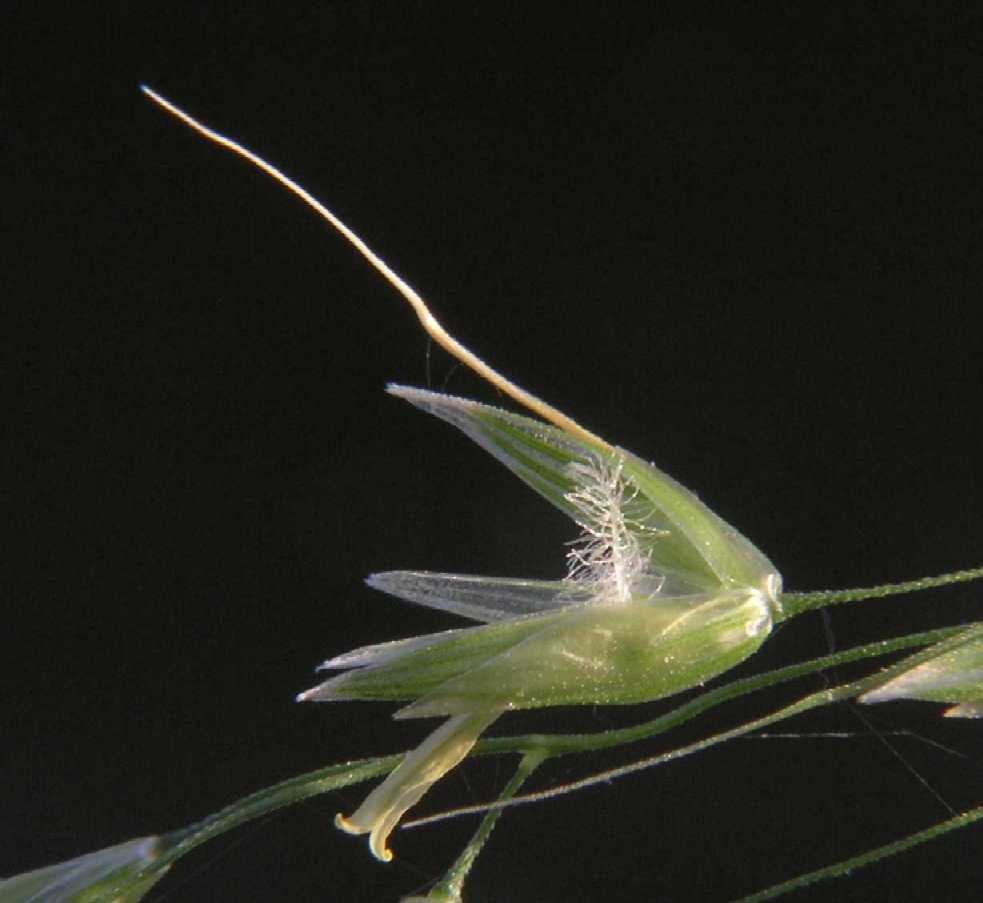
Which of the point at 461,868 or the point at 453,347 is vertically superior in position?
the point at 453,347

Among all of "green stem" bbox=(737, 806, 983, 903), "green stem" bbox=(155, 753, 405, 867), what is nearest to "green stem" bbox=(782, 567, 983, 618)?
"green stem" bbox=(737, 806, 983, 903)

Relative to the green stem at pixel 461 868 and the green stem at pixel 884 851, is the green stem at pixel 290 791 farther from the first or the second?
the green stem at pixel 884 851

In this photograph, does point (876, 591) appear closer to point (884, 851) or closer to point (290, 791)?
point (884, 851)

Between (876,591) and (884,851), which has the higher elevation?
(876,591)

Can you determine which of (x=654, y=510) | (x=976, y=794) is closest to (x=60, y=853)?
(x=976, y=794)

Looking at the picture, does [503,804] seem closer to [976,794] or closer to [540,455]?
[540,455]

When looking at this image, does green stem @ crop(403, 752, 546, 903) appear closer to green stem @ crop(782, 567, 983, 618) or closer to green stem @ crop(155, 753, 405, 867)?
green stem @ crop(155, 753, 405, 867)

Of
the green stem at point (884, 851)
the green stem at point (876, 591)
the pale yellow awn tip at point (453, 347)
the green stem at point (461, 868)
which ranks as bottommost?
the green stem at point (884, 851)

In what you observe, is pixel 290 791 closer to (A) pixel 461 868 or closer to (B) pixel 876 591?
(A) pixel 461 868

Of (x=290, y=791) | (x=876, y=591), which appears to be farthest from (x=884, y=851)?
(x=290, y=791)

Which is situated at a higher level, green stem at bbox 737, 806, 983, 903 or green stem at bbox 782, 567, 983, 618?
green stem at bbox 782, 567, 983, 618

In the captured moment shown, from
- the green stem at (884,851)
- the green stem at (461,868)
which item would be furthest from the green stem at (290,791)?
the green stem at (884,851)
